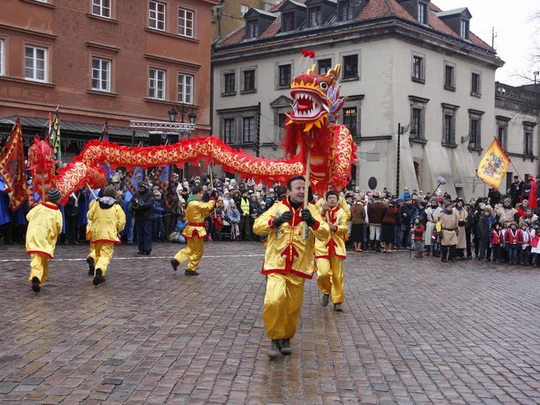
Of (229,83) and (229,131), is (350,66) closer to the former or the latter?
(229,83)

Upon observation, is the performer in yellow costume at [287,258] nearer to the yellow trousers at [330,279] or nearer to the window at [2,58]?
the yellow trousers at [330,279]

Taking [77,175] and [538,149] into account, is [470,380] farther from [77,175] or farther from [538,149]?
[538,149]

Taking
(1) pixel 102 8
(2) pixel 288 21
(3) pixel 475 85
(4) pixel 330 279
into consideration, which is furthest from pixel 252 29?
(4) pixel 330 279

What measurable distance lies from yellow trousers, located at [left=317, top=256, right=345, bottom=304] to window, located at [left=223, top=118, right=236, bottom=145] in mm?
35791

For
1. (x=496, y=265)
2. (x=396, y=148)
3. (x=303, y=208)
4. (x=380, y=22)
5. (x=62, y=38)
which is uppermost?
(x=380, y=22)

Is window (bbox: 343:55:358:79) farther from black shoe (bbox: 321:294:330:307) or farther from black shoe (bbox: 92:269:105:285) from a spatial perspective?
black shoe (bbox: 321:294:330:307)

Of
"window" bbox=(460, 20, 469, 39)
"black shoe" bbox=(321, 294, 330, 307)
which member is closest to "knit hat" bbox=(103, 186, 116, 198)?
"black shoe" bbox=(321, 294, 330, 307)

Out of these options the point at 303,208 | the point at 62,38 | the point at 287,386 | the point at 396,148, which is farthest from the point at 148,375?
the point at 396,148

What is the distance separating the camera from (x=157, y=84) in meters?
33.7

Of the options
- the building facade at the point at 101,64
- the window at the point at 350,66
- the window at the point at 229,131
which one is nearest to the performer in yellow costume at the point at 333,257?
the building facade at the point at 101,64

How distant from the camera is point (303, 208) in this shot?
24.7 feet

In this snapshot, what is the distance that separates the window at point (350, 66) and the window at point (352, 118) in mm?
1855

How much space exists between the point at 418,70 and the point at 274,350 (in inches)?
1436

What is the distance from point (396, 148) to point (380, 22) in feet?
22.8
